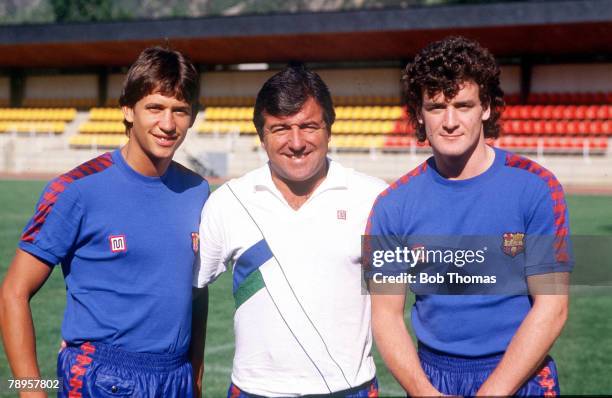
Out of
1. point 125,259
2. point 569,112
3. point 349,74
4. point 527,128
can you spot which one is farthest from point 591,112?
point 125,259

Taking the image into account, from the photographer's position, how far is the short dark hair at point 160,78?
2990 mm

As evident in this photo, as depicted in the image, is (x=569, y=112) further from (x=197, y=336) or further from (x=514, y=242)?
(x=514, y=242)

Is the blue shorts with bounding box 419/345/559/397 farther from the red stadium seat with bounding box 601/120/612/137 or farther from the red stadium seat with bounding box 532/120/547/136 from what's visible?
the red stadium seat with bounding box 532/120/547/136

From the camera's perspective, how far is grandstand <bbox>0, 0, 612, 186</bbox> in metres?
23.2

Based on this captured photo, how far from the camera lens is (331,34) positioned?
25.3m

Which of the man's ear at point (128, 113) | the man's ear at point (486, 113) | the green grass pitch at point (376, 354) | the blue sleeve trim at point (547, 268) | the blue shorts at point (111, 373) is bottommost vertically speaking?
the green grass pitch at point (376, 354)

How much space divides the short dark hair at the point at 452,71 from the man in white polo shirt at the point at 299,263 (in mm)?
367

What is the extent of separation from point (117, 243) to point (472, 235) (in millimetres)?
1284

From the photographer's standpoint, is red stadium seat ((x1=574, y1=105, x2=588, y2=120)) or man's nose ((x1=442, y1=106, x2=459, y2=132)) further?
red stadium seat ((x1=574, y1=105, x2=588, y2=120))

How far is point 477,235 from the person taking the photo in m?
2.64

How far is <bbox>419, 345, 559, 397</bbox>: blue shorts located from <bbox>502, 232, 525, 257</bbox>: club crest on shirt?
14.8 inches

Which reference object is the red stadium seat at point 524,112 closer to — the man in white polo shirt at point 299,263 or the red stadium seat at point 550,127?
the red stadium seat at point 550,127

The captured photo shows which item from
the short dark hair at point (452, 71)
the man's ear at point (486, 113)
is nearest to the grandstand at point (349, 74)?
the short dark hair at point (452, 71)

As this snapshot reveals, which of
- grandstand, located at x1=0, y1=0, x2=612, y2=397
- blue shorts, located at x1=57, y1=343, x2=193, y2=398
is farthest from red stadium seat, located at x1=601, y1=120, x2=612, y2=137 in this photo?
blue shorts, located at x1=57, y1=343, x2=193, y2=398
